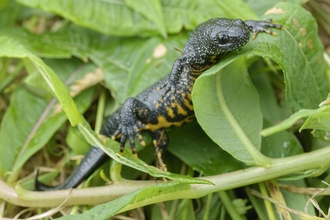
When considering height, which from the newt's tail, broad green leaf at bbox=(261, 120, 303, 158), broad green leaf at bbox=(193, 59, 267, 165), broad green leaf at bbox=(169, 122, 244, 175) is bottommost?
the newt's tail

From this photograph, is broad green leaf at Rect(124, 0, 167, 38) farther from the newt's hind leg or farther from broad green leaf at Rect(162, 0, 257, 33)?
the newt's hind leg

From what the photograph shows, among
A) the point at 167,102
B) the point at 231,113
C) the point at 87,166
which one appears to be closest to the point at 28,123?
the point at 87,166

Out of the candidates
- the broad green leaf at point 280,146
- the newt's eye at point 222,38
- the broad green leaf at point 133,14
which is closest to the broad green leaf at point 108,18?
the broad green leaf at point 133,14

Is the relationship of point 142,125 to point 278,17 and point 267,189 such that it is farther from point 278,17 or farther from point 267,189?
point 278,17

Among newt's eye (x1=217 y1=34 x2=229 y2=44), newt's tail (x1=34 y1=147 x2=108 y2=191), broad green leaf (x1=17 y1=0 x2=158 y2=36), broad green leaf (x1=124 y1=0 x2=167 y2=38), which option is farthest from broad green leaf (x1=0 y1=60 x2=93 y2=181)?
newt's eye (x1=217 y1=34 x2=229 y2=44)

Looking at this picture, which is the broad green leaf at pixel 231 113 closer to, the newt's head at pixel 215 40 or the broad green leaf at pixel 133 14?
the newt's head at pixel 215 40

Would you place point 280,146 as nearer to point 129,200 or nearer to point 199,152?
point 199,152

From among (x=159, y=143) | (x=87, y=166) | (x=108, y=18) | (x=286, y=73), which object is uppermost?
(x=286, y=73)
